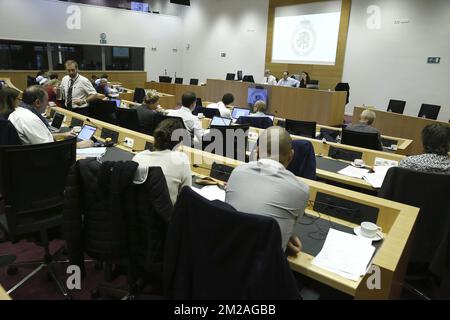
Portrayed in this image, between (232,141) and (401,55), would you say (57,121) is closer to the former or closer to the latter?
(232,141)

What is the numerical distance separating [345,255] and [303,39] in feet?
33.1

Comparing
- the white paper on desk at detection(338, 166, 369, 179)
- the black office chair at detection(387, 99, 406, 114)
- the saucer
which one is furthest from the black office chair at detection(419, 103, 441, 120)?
the saucer

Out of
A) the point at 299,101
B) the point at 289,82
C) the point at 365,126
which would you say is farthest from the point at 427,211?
the point at 289,82

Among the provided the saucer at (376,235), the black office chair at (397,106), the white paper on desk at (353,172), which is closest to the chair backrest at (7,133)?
the saucer at (376,235)

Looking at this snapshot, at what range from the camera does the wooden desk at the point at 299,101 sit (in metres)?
7.96

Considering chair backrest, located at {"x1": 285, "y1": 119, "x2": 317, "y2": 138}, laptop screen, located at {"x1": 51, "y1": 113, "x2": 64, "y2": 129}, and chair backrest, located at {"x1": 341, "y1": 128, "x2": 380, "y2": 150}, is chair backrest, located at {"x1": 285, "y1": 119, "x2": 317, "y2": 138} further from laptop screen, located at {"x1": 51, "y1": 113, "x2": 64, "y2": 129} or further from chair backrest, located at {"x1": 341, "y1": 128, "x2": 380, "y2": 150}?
laptop screen, located at {"x1": 51, "y1": 113, "x2": 64, "y2": 129}

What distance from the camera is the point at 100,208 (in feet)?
5.93

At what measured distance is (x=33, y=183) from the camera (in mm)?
2119

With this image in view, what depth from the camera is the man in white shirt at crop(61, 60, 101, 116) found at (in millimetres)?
4941

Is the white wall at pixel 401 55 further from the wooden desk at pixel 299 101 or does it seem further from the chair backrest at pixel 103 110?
the chair backrest at pixel 103 110

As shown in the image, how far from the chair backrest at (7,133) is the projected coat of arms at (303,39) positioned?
30.8 feet

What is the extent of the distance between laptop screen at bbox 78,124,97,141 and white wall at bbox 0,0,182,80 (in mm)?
8770

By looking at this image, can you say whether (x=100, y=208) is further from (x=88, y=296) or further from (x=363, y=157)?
(x=363, y=157)
